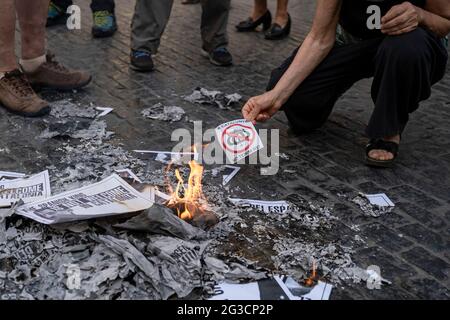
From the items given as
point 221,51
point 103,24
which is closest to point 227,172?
point 221,51

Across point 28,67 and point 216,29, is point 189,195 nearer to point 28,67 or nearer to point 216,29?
point 28,67

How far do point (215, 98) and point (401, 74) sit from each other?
4.70ft

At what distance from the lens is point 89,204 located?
2688mm

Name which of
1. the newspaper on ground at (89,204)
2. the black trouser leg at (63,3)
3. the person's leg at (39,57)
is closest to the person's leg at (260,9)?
the black trouser leg at (63,3)

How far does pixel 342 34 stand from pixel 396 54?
18.0 inches

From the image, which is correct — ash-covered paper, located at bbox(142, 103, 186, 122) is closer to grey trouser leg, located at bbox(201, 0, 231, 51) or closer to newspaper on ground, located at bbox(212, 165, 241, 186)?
newspaper on ground, located at bbox(212, 165, 241, 186)

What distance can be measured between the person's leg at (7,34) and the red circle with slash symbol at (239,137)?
5.14 ft

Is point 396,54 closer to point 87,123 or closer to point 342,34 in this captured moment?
point 342,34

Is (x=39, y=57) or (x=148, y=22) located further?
(x=148, y=22)

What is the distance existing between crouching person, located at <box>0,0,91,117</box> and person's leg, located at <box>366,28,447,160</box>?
2.06 metres

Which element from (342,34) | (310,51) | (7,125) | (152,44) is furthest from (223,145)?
(152,44)

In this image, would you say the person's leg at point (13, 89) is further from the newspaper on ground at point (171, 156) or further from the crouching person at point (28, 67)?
the newspaper on ground at point (171, 156)

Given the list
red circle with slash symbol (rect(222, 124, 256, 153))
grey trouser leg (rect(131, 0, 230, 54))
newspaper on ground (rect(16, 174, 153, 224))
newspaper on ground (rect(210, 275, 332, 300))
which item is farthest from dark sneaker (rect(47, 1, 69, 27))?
newspaper on ground (rect(210, 275, 332, 300))

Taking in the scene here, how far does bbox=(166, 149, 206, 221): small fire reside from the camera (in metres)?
2.75
